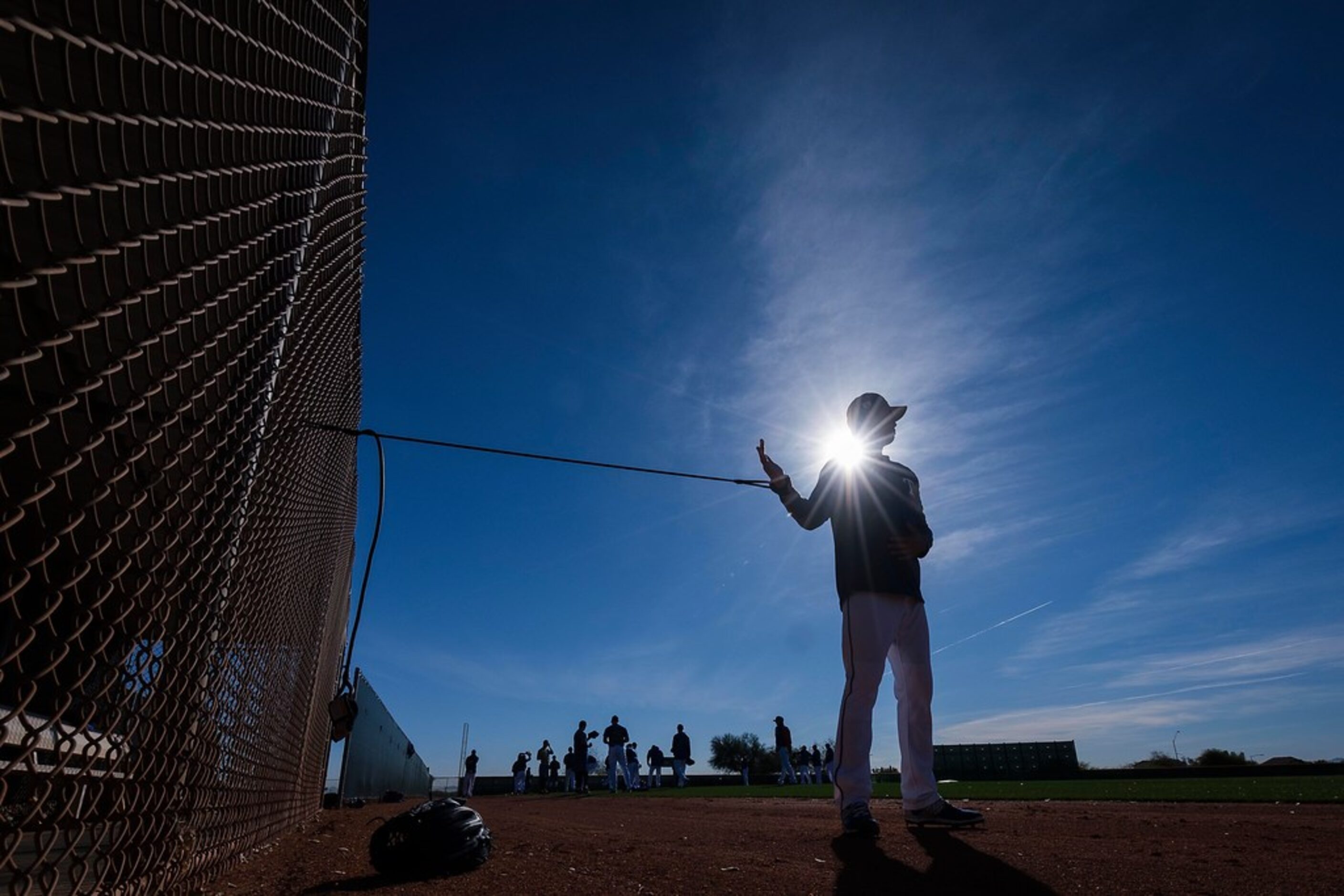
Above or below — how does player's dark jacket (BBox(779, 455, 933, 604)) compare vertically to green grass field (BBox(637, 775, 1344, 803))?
above

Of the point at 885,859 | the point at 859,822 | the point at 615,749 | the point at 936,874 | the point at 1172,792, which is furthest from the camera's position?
the point at 615,749

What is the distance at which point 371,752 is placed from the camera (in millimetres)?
13031

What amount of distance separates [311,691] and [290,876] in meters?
3.26

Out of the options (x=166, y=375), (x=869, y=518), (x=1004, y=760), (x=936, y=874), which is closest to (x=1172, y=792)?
(x=869, y=518)

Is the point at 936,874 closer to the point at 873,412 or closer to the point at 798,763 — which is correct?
the point at 873,412

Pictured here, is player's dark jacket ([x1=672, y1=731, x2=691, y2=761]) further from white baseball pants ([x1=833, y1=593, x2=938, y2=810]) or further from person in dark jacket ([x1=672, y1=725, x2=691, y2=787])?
white baseball pants ([x1=833, y1=593, x2=938, y2=810])

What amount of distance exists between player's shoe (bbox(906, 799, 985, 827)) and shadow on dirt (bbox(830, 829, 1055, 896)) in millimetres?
432

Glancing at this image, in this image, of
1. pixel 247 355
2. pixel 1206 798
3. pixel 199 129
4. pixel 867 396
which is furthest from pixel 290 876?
pixel 1206 798

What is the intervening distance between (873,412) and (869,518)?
34.2 inches

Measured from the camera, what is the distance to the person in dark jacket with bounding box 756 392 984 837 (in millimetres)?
4062

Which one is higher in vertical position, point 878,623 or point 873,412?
point 873,412

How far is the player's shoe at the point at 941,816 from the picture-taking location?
4078 millimetres

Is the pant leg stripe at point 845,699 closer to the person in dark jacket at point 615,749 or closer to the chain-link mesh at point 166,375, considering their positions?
the chain-link mesh at point 166,375

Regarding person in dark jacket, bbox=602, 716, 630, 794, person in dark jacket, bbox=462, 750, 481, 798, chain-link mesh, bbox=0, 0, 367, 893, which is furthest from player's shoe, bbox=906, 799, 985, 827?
person in dark jacket, bbox=462, 750, 481, 798
